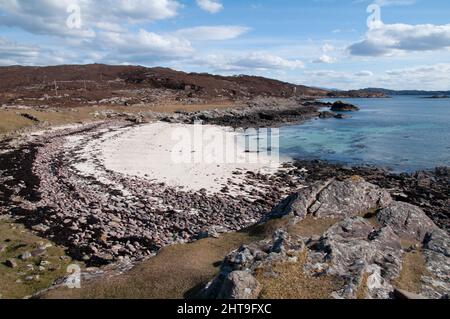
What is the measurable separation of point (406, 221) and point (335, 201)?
354cm

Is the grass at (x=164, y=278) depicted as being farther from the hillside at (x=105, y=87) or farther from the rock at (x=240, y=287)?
the hillside at (x=105, y=87)

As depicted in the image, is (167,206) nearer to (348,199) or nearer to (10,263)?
(10,263)

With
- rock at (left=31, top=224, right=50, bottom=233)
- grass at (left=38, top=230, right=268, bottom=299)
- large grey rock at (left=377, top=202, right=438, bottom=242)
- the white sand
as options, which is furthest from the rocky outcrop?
rock at (left=31, top=224, right=50, bottom=233)

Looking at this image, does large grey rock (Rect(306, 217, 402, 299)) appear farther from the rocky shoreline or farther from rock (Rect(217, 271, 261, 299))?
rock (Rect(217, 271, 261, 299))

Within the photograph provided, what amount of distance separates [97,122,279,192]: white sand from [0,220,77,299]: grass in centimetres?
1327

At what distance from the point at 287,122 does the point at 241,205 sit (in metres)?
70.0

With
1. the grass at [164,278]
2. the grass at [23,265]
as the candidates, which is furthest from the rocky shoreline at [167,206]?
the grass at [164,278]

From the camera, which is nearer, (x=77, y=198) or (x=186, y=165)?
(x=77, y=198)

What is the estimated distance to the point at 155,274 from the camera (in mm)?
13656

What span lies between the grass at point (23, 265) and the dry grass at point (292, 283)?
985 centimetres
